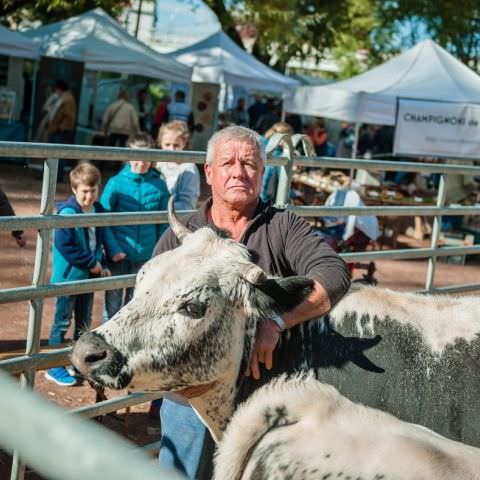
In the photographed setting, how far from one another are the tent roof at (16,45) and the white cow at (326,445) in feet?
51.4

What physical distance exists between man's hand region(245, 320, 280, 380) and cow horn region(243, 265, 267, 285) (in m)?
0.18

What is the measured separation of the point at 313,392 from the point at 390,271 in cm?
1005

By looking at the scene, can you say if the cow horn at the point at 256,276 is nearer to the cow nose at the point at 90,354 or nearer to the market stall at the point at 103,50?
the cow nose at the point at 90,354

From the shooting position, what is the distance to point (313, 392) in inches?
68.4

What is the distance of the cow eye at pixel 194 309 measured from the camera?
2.54m

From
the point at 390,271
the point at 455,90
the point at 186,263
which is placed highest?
the point at 455,90

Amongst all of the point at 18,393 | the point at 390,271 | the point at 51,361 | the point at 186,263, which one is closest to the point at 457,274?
the point at 390,271

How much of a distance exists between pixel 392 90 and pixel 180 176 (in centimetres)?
971

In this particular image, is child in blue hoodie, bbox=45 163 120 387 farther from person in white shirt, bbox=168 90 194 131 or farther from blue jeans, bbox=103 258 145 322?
person in white shirt, bbox=168 90 194 131

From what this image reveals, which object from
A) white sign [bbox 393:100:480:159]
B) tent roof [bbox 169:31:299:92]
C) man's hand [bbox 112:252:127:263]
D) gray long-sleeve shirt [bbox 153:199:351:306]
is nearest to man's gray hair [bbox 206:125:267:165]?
gray long-sleeve shirt [bbox 153:199:351:306]

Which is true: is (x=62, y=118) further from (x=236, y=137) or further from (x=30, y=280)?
(x=236, y=137)

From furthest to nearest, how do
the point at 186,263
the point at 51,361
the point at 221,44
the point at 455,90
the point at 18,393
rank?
the point at 221,44
the point at 455,90
the point at 51,361
the point at 186,263
the point at 18,393

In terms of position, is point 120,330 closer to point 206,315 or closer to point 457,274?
point 206,315

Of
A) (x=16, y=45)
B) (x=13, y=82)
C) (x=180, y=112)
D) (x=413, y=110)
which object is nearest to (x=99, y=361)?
(x=413, y=110)
